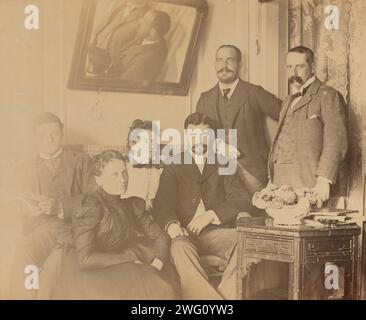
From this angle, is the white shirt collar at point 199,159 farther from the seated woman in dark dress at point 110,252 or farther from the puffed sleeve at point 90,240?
the puffed sleeve at point 90,240

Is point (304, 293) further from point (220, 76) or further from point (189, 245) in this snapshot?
point (220, 76)

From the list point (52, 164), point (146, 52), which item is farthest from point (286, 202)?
point (52, 164)

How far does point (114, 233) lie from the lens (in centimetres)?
407

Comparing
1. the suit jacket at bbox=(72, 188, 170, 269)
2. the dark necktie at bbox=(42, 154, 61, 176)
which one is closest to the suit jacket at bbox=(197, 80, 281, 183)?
the suit jacket at bbox=(72, 188, 170, 269)

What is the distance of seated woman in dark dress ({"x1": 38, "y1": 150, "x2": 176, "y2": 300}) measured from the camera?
4027 millimetres

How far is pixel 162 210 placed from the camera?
414 centimetres

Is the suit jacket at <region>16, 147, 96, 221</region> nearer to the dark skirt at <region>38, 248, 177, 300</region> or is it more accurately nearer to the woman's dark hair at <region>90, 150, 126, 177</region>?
the woman's dark hair at <region>90, 150, 126, 177</region>

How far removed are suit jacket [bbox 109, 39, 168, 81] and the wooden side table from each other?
1046 mm

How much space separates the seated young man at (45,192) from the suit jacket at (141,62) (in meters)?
0.49

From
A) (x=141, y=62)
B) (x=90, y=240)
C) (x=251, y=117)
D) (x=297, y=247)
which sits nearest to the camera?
(x=297, y=247)

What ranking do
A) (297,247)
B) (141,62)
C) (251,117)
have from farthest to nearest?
1. (251,117)
2. (141,62)
3. (297,247)

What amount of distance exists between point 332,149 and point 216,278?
1.04 m

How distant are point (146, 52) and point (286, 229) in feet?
4.35

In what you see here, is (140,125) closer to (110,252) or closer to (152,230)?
(152,230)
